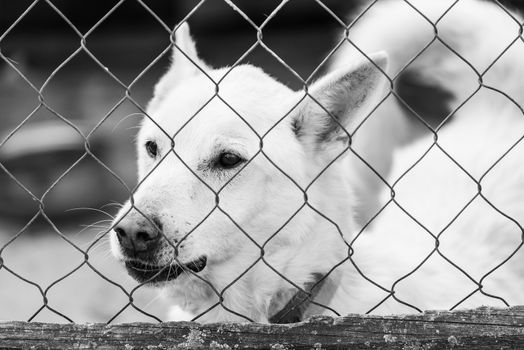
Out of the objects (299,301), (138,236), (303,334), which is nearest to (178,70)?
(138,236)

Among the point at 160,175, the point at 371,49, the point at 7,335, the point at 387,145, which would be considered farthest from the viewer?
the point at 387,145

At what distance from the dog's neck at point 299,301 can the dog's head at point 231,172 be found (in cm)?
17

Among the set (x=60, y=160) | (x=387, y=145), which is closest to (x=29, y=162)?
(x=60, y=160)

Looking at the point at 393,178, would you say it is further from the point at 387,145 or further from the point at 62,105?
the point at 62,105

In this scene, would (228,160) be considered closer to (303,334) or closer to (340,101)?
(340,101)

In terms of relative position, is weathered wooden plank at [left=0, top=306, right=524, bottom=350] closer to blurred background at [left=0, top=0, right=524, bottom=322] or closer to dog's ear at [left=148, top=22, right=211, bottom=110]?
dog's ear at [left=148, top=22, right=211, bottom=110]

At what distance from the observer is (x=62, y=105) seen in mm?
8695

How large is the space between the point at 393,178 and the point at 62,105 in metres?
5.49

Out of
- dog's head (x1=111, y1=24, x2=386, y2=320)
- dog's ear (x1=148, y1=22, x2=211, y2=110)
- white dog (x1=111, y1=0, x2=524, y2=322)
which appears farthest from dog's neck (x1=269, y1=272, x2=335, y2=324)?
dog's ear (x1=148, y1=22, x2=211, y2=110)

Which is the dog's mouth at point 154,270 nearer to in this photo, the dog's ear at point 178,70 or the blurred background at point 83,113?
the dog's ear at point 178,70

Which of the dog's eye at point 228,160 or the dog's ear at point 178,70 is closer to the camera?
the dog's eye at point 228,160

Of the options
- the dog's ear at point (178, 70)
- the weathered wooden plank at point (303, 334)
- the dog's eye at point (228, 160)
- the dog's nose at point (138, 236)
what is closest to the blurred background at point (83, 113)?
the dog's ear at point (178, 70)

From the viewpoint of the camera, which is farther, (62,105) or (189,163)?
(62,105)

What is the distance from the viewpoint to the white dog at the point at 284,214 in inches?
102
